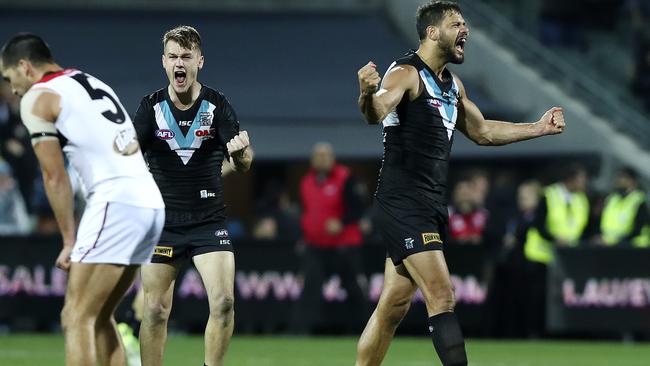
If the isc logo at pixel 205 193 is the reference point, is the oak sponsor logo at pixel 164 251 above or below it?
below

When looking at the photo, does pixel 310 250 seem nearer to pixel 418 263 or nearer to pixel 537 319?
pixel 537 319

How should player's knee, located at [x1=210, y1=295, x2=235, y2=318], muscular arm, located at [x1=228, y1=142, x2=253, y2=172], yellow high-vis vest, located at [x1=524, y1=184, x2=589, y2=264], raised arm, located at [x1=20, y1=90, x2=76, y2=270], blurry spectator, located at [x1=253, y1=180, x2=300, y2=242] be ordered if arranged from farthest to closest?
blurry spectator, located at [x1=253, y1=180, x2=300, y2=242]
yellow high-vis vest, located at [x1=524, y1=184, x2=589, y2=264]
player's knee, located at [x1=210, y1=295, x2=235, y2=318]
muscular arm, located at [x1=228, y1=142, x2=253, y2=172]
raised arm, located at [x1=20, y1=90, x2=76, y2=270]

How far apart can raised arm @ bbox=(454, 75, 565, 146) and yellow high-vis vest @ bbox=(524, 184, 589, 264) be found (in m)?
7.37

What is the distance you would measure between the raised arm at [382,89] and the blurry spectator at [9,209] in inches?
374

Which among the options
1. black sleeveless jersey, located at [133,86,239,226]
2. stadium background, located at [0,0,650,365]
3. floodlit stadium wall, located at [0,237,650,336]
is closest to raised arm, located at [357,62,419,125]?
black sleeveless jersey, located at [133,86,239,226]

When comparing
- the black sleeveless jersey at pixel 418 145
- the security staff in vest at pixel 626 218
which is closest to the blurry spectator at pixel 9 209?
the security staff in vest at pixel 626 218

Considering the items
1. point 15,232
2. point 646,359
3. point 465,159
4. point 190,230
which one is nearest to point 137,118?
point 190,230

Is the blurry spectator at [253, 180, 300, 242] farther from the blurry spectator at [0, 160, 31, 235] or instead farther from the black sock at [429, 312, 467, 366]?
the black sock at [429, 312, 467, 366]

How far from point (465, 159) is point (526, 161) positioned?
1408 millimetres

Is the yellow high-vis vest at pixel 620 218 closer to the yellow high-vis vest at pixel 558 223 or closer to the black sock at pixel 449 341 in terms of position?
the yellow high-vis vest at pixel 558 223

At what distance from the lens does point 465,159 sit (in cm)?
2392

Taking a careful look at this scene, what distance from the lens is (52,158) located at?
27.8 ft

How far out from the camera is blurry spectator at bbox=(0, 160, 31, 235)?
1841 centimetres

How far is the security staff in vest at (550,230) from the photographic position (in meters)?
18.1
